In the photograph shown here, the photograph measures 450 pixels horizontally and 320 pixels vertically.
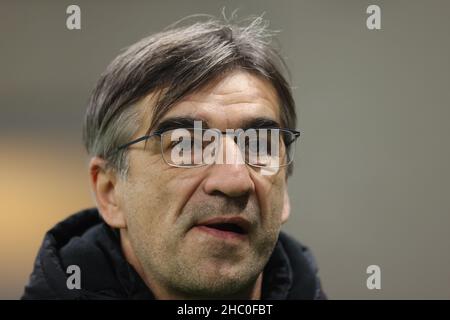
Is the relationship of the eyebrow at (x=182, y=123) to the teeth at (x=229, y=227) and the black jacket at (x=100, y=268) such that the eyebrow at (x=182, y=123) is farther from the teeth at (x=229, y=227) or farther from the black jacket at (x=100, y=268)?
the black jacket at (x=100, y=268)

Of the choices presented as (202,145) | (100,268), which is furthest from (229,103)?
(100,268)

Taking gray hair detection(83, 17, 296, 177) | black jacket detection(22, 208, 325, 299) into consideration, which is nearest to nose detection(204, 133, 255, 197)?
gray hair detection(83, 17, 296, 177)

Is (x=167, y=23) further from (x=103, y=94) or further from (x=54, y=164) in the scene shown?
(x=54, y=164)

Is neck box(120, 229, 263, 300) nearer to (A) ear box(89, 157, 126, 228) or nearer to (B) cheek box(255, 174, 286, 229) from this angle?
(A) ear box(89, 157, 126, 228)

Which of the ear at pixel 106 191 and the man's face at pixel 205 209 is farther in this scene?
the ear at pixel 106 191

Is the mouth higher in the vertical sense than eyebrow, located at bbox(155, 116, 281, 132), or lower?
lower

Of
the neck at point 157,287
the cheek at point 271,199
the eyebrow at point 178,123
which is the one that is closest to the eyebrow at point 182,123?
the eyebrow at point 178,123

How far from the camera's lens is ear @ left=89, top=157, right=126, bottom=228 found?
3.63 ft

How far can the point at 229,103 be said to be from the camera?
1.03 m

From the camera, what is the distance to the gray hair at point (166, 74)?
104cm

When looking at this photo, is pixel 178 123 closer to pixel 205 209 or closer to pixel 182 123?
pixel 182 123

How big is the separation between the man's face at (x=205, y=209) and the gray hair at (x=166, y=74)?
3cm

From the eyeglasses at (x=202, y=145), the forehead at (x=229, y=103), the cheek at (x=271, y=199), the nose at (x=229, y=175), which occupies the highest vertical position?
the forehead at (x=229, y=103)
